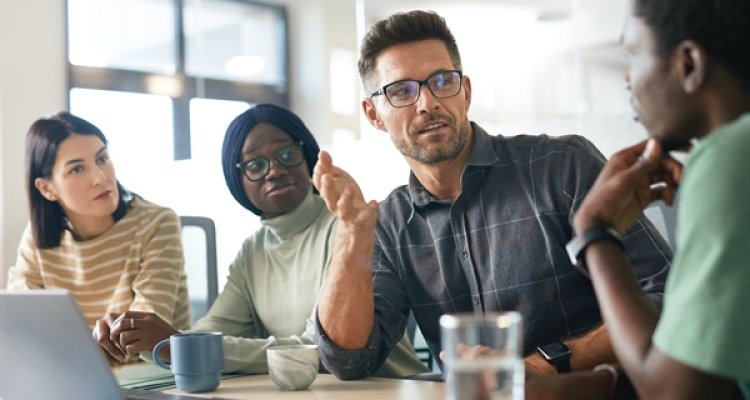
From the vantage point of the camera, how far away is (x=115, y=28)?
15.9 feet

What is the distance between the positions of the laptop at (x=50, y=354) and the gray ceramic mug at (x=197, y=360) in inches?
1.5

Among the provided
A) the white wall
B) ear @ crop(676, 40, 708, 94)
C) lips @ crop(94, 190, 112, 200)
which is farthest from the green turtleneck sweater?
the white wall

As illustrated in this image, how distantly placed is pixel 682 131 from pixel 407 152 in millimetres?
879

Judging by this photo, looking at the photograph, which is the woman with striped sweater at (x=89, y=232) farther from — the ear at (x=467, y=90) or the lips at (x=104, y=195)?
the ear at (x=467, y=90)

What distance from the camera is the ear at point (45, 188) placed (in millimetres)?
2791

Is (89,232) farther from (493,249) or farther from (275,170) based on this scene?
(493,249)

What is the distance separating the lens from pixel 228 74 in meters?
5.48

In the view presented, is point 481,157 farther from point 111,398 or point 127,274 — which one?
point 127,274

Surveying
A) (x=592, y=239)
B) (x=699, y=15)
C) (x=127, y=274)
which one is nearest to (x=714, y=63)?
(x=699, y=15)

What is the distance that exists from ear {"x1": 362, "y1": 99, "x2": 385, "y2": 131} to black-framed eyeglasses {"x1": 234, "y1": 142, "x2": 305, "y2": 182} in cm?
29

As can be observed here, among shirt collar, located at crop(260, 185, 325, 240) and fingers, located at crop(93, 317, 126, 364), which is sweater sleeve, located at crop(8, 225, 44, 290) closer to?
shirt collar, located at crop(260, 185, 325, 240)

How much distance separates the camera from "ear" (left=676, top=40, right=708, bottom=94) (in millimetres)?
927

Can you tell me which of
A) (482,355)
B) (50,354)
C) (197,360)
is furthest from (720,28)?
(50,354)

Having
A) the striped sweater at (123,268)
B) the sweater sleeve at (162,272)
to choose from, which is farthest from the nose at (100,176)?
the sweater sleeve at (162,272)
